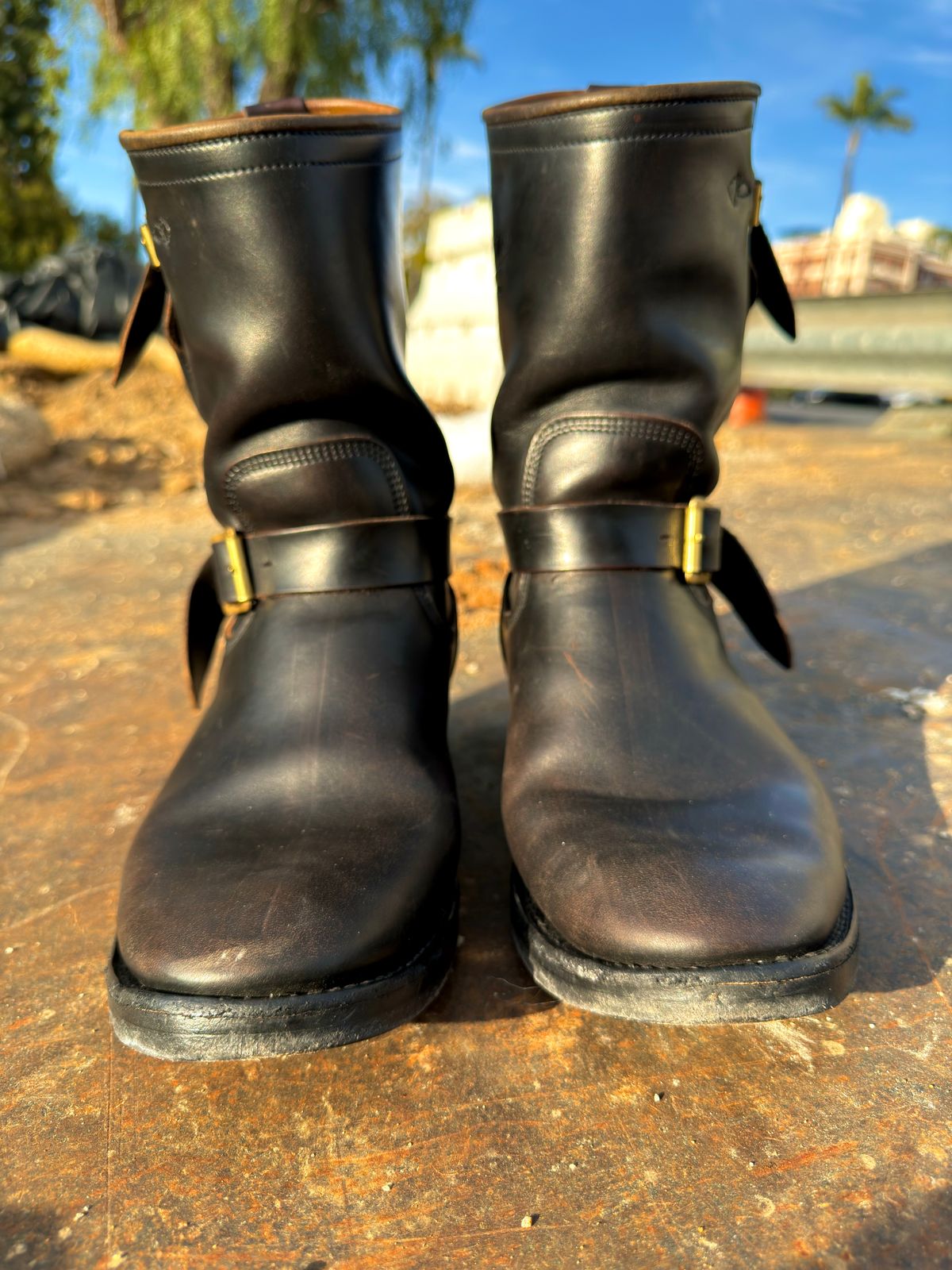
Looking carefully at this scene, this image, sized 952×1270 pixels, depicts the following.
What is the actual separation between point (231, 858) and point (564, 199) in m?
0.73

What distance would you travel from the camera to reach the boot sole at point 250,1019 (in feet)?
2.06

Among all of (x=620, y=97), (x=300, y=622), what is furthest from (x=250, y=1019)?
(x=620, y=97)

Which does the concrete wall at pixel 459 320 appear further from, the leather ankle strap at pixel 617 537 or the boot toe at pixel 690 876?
the boot toe at pixel 690 876

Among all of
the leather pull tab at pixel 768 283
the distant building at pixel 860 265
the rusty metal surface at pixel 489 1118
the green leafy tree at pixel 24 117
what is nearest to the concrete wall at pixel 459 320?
the leather pull tab at pixel 768 283

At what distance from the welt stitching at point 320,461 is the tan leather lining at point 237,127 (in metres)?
0.30

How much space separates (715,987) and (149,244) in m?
0.95

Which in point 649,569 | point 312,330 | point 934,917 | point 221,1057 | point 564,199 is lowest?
point 934,917

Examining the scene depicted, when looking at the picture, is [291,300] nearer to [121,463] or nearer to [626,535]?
[626,535]

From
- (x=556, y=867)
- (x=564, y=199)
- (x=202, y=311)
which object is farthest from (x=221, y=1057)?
(x=564, y=199)

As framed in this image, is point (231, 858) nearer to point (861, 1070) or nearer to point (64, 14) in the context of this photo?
point (861, 1070)

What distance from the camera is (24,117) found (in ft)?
30.7

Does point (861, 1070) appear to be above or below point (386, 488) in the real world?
below

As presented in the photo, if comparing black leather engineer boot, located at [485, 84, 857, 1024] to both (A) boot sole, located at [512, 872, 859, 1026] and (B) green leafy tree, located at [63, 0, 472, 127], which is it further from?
(B) green leafy tree, located at [63, 0, 472, 127]

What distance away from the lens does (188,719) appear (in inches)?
54.0
